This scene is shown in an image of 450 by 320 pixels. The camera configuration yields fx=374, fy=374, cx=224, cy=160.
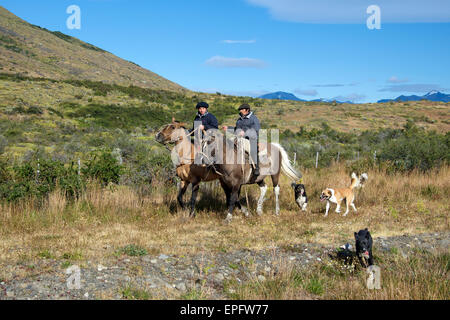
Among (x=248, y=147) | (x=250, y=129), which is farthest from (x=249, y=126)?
(x=248, y=147)

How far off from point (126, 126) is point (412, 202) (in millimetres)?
24812

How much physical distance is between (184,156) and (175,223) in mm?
1709

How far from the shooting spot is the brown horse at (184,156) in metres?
9.40

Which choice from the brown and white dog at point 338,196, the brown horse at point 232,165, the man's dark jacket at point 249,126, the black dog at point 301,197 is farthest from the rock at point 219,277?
the black dog at point 301,197

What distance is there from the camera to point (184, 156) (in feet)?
31.0

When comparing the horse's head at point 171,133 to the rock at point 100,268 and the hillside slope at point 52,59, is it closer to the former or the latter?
A: the rock at point 100,268

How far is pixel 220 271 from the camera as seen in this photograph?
5926 mm

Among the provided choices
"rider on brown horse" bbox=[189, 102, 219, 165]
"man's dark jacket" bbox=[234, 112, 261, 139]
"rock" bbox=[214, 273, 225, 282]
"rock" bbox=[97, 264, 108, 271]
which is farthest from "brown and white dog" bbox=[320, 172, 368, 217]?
→ "rock" bbox=[97, 264, 108, 271]

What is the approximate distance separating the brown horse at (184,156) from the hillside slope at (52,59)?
53.8 m

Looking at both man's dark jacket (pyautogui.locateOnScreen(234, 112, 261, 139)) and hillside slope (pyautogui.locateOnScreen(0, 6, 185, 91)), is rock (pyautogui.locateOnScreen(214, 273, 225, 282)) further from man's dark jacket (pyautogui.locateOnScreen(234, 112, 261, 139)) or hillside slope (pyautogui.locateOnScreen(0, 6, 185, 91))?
hillside slope (pyautogui.locateOnScreen(0, 6, 185, 91))

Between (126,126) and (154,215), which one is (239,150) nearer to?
(154,215)

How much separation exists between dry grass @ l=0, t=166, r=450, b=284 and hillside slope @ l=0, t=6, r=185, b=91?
175ft

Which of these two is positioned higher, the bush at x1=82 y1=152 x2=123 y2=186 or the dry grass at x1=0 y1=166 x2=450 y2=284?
the bush at x1=82 y1=152 x2=123 y2=186

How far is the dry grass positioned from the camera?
701 centimetres
